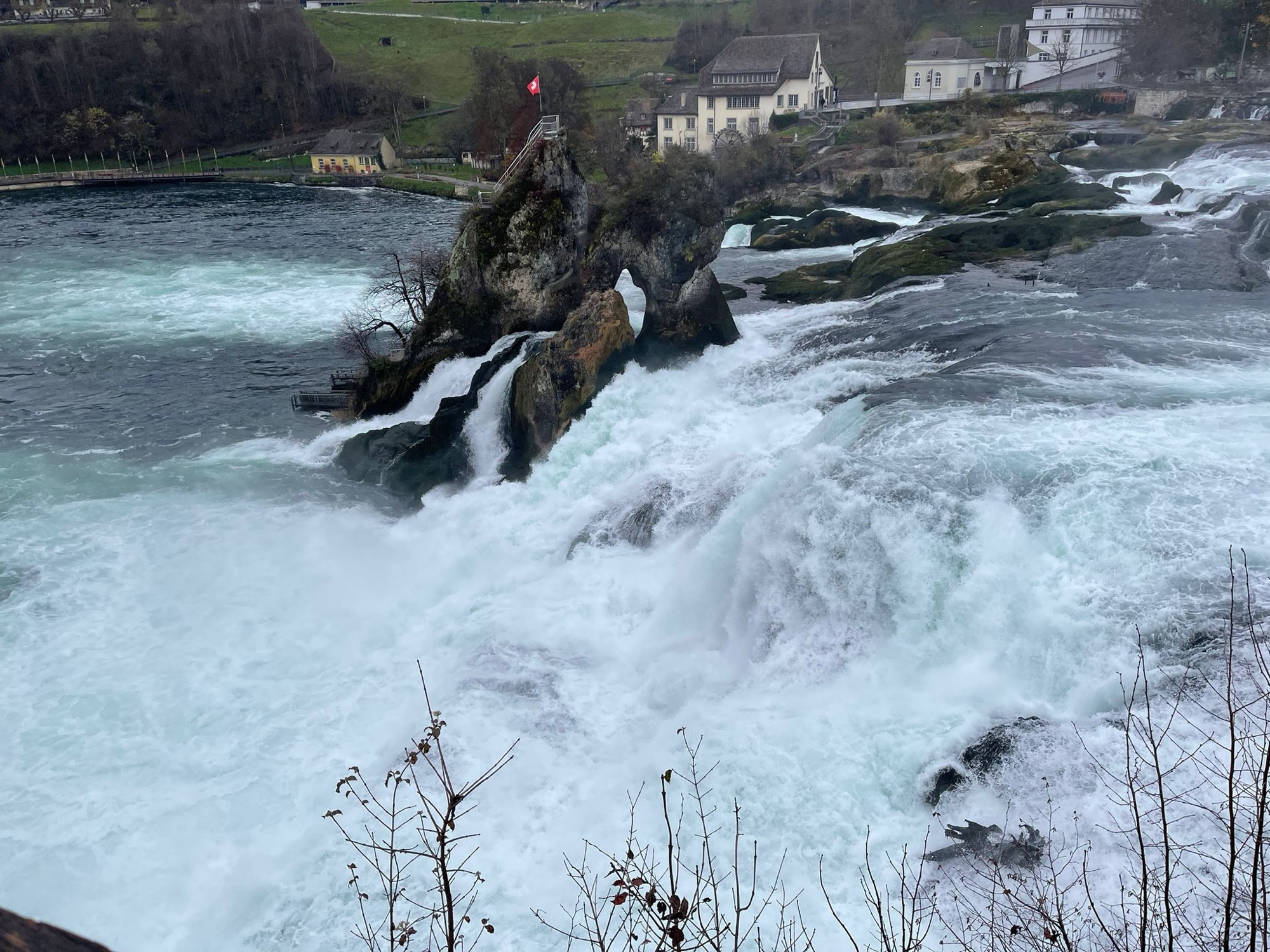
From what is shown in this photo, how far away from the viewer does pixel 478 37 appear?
142 meters

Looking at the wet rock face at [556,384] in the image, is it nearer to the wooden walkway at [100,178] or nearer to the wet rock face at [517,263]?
the wet rock face at [517,263]

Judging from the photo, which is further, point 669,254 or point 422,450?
point 669,254

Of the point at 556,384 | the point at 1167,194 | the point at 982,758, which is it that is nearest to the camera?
the point at 982,758

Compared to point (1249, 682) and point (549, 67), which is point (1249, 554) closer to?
point (1249, 682)

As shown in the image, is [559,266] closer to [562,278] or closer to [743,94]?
[562,278]

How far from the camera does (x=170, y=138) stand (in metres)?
116

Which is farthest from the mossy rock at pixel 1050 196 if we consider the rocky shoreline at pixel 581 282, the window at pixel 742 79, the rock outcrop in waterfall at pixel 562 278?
the window at pixel 742 79

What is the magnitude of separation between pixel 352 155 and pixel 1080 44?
241 feet

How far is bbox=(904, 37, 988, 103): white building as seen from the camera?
290 feet

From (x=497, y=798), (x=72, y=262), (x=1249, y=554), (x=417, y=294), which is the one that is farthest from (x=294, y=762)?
(x=72, y=262)

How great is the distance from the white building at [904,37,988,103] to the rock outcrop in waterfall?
63330 millimetres

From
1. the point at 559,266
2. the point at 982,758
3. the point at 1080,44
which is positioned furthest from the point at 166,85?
the point at 982,758

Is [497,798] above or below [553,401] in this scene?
below

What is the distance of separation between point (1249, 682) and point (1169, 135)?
192 feet
